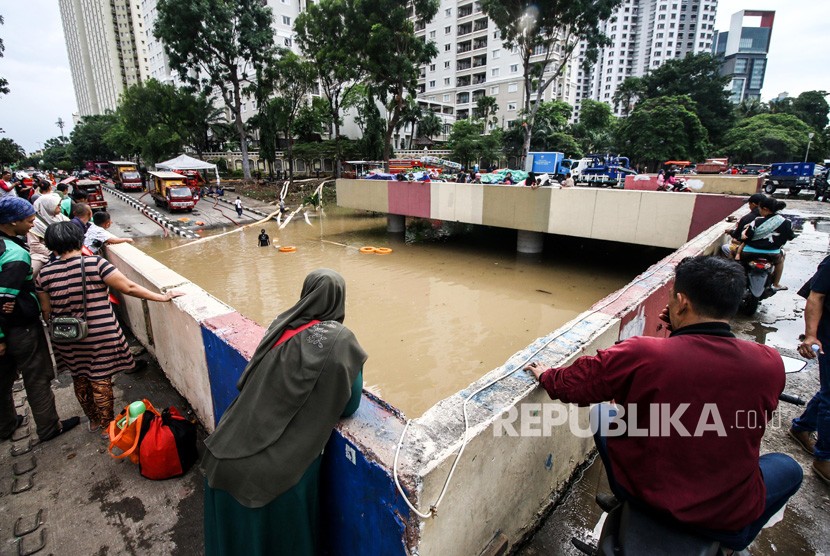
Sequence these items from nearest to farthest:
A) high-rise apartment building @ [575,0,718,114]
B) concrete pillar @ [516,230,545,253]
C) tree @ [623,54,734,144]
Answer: concrete pillar @ [516,230,545,253] < tree @ [623,54,734,144] < high-rise apartment building @ [575,0,718,114]

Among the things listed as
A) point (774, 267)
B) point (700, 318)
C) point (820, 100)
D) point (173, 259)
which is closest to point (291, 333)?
point (700, 318)

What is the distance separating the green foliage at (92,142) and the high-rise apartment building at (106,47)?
11512 mm

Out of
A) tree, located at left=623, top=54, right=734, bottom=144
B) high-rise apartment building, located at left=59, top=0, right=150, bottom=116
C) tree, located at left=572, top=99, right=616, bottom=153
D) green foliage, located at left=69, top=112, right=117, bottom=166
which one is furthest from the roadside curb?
high-rise apartment building, located at left=59, top=0, right=150, bottom=116

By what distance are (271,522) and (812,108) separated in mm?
81688

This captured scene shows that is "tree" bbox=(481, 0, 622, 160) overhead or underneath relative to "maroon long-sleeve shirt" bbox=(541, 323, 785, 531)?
overhead

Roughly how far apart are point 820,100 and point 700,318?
8025cm

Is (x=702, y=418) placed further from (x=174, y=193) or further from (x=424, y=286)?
(x=174, y=193)

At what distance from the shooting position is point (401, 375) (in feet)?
21.5

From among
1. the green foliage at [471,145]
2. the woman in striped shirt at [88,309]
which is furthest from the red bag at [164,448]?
the green foliage at [471,145]

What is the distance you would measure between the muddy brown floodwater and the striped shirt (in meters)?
3.53

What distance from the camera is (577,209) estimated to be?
36.1 ft

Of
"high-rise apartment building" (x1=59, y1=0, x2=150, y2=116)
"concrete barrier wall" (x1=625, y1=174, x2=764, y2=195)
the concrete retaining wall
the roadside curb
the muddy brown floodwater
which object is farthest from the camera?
"high-rise apartment building" (x1=59, y1=0, x2=150, y2=116)

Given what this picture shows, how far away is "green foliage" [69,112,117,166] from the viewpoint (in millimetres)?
61062

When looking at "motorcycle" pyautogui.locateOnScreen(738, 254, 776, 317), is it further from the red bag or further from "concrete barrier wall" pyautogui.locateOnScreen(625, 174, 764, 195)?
"concrete barrier wall" pyautogui.locateOnScreen(625, 174, 764, 195)
